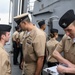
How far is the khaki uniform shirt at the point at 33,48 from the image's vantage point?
3527 millimetres

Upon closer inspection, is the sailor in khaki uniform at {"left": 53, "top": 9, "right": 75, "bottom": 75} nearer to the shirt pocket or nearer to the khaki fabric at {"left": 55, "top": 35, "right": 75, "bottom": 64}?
the khaki fabric at {"left": 55, "top": 35, "right": 75, "bottom": 64}

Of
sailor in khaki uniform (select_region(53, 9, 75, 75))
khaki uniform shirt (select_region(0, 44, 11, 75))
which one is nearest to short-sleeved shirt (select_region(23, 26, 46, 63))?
sailor in khaki uniform (select_region(53, 9, 75, 75))

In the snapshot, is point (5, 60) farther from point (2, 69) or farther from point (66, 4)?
point (66, 4)

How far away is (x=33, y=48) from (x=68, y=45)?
0.79 meters

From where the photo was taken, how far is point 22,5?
579 inches

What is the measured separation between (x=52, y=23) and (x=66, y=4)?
2.36 ft

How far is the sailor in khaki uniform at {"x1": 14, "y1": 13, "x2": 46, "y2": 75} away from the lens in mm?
3531

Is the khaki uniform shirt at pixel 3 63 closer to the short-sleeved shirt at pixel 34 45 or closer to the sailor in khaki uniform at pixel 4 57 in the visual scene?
the sailor in khaki uniform at pixel 4 57

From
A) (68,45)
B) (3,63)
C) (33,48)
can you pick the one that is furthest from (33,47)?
(3,63)

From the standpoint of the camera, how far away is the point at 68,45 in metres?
2.89

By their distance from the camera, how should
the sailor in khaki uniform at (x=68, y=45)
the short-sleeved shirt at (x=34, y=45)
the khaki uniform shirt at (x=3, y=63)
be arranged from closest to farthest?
the sailor in khaki uniform at (x=68, y=45) → the khaki uniform shirt at (x=3, y=63) → the short-sleeved shirt at (x=34, y=45)

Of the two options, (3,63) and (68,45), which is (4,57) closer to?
(3,63)

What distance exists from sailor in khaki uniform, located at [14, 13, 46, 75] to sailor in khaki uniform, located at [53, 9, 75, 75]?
509 millimetres

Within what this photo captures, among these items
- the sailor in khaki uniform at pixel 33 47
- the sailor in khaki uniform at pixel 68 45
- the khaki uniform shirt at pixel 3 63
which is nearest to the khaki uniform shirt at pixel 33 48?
the sailor in khaki uniform at pixel 33 47
